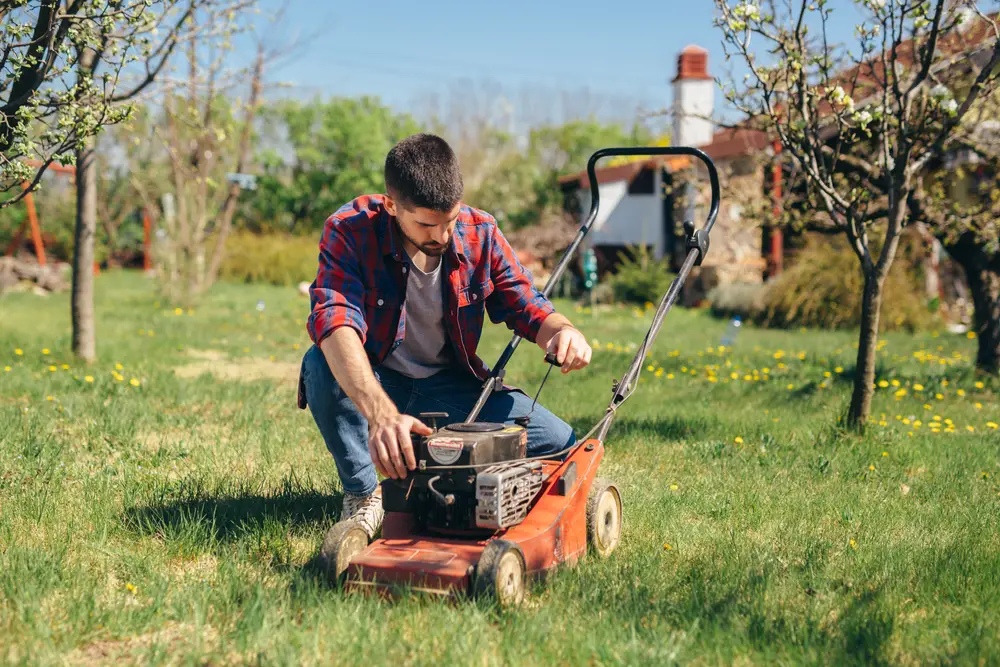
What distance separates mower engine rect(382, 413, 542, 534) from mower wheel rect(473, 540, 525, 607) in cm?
9

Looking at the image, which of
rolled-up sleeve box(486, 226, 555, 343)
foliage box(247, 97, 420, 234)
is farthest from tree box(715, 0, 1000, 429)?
foliage box(247, 97, 420, 234)

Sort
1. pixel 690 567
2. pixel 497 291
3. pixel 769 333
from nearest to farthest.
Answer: pixel 690 567, pixel 497 291, pixel 769 333

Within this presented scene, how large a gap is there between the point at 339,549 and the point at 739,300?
1324 centimetres

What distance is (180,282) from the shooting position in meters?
15.2

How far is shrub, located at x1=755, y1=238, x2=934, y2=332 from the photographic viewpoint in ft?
44.7

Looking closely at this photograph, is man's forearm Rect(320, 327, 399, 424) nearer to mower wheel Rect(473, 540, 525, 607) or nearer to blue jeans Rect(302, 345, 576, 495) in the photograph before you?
blue jeans Rect(302, 345, 576, 495)

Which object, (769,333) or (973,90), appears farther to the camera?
(769,333)

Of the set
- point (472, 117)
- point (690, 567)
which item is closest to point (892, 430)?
point (690, 567)

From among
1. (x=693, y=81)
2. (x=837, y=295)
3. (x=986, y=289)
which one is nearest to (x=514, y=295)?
(x=986, y=289)

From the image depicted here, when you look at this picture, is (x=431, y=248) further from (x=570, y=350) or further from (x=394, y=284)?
(x=570, y=350)

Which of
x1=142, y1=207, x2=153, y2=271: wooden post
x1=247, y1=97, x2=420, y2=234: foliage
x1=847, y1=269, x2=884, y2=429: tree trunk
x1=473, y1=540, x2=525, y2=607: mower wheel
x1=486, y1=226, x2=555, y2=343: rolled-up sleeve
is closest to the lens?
x1=473, y1=540, x2=525, y2=607: mower wheel

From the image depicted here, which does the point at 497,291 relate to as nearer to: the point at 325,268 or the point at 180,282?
the point at 325,268

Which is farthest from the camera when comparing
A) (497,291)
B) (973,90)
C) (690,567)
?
(973,90)

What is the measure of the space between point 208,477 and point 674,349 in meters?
7.03
